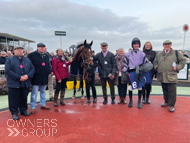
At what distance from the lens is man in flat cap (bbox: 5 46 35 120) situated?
3427 millimetres

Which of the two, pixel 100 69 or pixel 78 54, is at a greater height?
pixel 78 54

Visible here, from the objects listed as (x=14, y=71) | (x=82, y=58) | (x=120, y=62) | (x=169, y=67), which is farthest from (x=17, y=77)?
(x=169, y=67)

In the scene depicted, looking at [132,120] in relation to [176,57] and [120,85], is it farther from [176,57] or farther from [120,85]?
[176,57]

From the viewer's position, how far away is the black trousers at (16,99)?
140 inches

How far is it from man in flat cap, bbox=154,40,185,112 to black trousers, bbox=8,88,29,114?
13.4ft

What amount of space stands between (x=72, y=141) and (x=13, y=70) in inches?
93.1

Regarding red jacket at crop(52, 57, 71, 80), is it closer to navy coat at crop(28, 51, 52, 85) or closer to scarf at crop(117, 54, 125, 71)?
navy coat at crop(28, 51, 52, 85)

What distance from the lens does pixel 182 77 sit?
25.7 ft

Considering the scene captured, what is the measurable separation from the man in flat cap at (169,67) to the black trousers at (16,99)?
13.4 ft

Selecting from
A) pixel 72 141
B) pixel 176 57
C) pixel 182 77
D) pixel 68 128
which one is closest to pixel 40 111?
pixel 68 128

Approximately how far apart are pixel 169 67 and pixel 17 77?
166 inches

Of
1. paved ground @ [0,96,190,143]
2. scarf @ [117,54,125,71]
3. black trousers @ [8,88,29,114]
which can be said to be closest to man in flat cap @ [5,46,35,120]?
black trousers @ [8,88,29,114]

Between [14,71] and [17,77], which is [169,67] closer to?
[17,77]

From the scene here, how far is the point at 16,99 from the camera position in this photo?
362 cm
